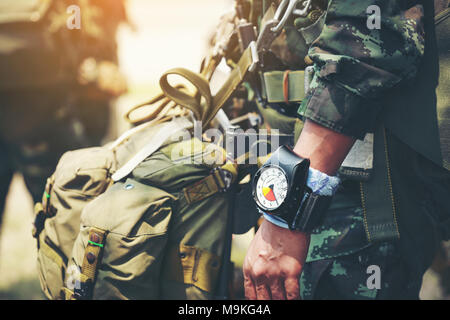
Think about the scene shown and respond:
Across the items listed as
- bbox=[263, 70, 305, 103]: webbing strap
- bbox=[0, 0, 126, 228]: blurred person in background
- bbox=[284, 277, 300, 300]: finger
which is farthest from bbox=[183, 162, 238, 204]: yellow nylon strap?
bbox=[0, 0, 126, 228]: blurred person in background

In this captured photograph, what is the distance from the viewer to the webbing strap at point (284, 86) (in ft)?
3.97

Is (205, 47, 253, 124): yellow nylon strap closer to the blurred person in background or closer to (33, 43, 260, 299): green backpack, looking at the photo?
(33, 43, 260, 299): green backpack

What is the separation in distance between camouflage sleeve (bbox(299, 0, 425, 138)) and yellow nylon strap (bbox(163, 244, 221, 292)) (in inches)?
25.8

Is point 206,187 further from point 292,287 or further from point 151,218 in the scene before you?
point 292,287

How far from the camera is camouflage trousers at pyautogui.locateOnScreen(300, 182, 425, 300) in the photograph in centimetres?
119

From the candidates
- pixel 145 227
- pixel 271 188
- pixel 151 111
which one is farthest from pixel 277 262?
pixel 151 111

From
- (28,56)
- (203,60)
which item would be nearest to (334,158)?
(203,60)

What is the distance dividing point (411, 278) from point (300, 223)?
1.85 feet

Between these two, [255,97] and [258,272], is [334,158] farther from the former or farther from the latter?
[255,97]

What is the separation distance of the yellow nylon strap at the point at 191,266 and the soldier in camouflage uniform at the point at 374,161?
21 cm

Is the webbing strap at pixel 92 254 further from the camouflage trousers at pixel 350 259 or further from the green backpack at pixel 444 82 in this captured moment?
the green backpack at pixel 444 82

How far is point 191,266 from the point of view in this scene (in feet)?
4.28

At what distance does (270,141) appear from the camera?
1345mm

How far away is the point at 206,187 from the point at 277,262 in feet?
1.24
